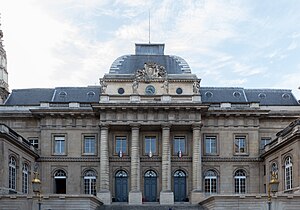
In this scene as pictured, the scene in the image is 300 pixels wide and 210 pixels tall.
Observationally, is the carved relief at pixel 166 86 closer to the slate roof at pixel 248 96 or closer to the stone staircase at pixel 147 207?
the slate roof at pixel 248 96

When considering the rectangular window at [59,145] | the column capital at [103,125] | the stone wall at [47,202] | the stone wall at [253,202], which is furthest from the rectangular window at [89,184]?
the stone wall at [253,202]

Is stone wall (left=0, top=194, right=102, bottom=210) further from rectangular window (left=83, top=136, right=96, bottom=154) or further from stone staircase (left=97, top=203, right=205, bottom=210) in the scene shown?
rectangular window (left=83, top=136, right=96, bottom=154)

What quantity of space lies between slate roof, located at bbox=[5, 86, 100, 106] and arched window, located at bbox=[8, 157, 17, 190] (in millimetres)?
12595

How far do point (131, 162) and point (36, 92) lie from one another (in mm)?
13933

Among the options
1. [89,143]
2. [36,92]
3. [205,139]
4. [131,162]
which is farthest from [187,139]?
[36,92]

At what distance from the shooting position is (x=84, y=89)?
63531mm

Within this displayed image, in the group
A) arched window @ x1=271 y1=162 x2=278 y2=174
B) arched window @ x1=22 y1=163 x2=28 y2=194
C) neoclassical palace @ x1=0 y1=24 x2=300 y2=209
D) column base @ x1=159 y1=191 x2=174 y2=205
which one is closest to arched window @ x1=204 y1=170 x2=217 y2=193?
neoclassical palace @ x1=0 y1=24 x2=300 y2=209

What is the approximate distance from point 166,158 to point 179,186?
345 cm

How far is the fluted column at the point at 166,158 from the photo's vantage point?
56344mm

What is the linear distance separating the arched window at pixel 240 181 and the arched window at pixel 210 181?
201cm

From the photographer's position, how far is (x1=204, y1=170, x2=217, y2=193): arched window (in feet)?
192

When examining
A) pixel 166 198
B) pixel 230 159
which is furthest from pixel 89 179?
pixel 230 159

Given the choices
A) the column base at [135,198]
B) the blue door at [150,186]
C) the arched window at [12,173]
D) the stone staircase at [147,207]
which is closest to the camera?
the arched window at [12,173]

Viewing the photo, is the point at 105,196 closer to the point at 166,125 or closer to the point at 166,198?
the point at 166,198
